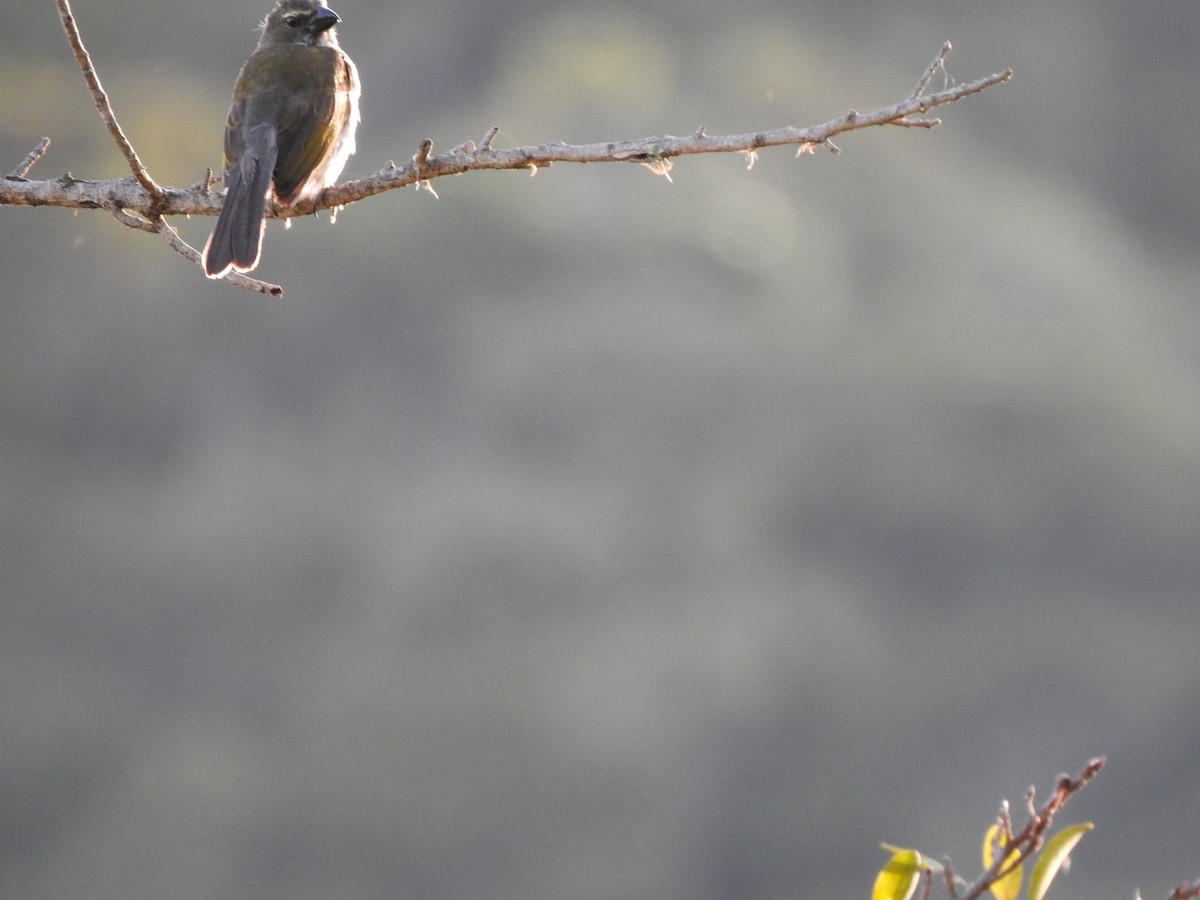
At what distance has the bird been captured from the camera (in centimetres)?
448

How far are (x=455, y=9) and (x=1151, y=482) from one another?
59.1 ft

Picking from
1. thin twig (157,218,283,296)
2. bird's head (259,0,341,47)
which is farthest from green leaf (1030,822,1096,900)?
bird's head (259,0,341,47)

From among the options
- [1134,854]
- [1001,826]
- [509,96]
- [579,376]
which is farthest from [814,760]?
[1001,826]

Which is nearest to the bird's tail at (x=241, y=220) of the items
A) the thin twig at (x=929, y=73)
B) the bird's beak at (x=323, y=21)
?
the bird's beak at (x=323, y=21)

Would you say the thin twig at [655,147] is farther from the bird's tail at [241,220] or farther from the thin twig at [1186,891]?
the thin twig at [1186,891]

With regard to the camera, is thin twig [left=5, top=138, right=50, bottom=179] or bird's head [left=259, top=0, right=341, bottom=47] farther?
bird's head [left=259, top=0, right=341, bottom=47]

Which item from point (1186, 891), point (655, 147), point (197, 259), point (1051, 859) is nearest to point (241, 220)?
point (197, 259)

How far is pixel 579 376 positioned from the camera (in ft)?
96.9

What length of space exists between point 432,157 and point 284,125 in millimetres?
1782

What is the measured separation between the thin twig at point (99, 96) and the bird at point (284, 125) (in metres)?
0.45

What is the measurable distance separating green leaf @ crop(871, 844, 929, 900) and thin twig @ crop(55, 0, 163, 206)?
2.21 metres

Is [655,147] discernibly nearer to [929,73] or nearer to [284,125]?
[929,73]

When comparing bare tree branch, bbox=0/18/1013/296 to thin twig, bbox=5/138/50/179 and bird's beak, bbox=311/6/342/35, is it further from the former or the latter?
bird's beak, bbox=311/6/342/35

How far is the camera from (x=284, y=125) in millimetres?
5332
